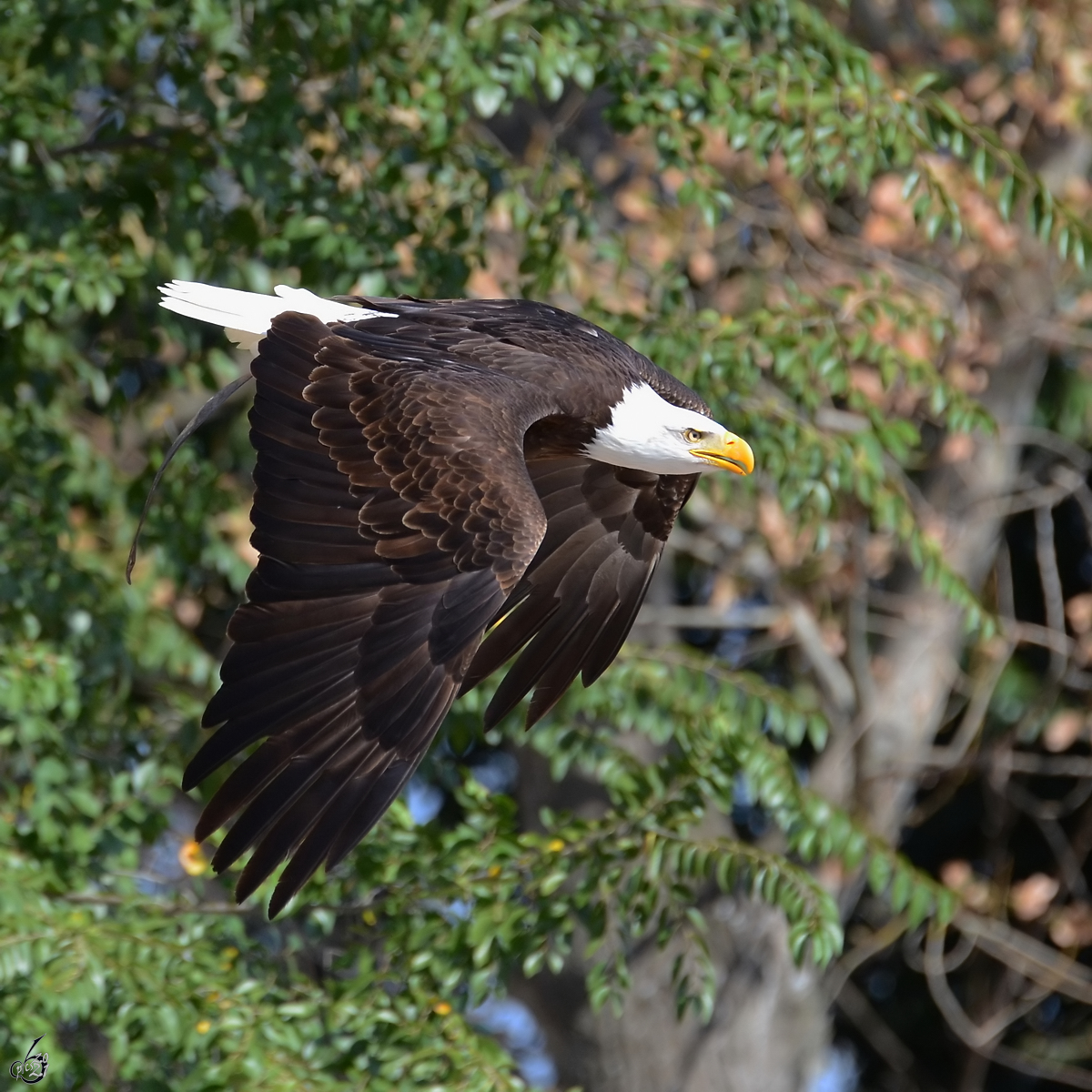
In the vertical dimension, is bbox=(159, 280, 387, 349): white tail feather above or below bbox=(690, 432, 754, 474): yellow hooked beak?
above

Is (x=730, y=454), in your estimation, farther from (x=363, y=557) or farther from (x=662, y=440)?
(x=363, y=557)

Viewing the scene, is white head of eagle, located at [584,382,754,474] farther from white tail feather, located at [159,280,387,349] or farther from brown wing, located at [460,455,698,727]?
white tail feather, located at [159,280,387,349]

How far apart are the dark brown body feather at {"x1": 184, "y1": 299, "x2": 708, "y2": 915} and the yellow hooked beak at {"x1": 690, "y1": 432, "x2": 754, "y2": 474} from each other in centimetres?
36

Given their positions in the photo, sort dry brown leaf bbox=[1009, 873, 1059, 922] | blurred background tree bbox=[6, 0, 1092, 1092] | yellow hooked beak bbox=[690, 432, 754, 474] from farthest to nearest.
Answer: dry brown leaf bbox=[1009, 873, 1059, 922] < yellow hooked beak bbox=[690, 432, 754, 474] < blurred background tree bbox=[6, 0, 1092, 1092]

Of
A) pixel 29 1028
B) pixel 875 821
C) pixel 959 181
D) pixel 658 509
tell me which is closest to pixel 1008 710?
pixel 875 821

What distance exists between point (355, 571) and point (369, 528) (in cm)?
9

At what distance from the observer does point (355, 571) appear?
3.49 m

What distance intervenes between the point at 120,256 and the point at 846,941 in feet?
17.9

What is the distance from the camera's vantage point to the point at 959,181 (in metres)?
7.41

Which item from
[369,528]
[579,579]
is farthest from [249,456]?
[369,528]

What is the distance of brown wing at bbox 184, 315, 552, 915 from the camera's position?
3.24 meters

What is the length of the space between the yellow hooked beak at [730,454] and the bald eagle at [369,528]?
89mm

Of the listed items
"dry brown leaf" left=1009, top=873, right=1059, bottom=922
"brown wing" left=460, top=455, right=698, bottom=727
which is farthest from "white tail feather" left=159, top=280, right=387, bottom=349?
"dry brown leaf" left=1009, top=873, right=1059, bottom=922

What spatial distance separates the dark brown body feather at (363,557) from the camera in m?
3.21
